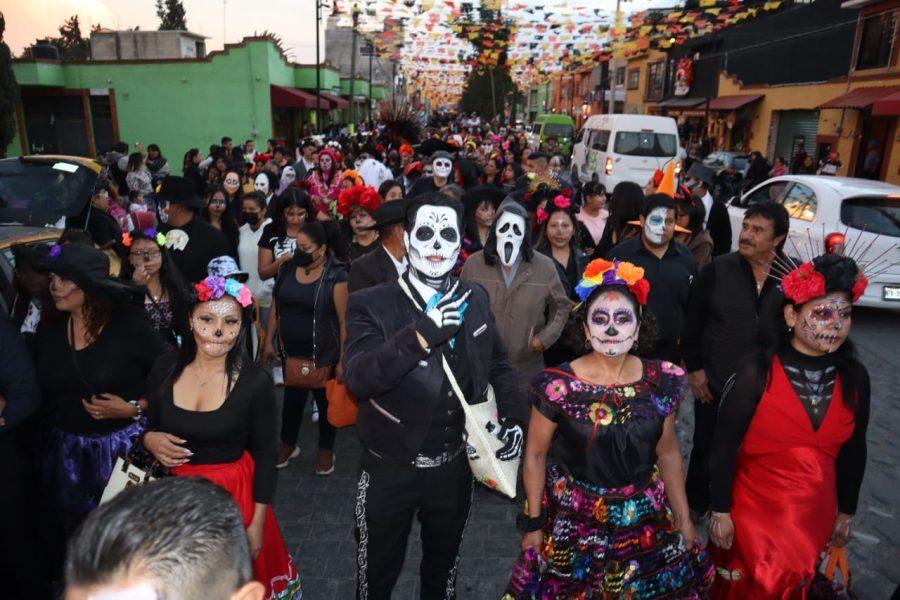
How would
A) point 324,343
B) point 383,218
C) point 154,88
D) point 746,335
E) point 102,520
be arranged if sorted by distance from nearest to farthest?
1. point 102,520
2. point 746,335
3. point 383,218
4. point 324,343
5. point 154,88

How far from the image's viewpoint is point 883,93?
1845cm

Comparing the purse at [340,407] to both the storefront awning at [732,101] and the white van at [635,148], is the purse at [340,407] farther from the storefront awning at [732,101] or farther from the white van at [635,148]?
the storefront awning at [732,101]

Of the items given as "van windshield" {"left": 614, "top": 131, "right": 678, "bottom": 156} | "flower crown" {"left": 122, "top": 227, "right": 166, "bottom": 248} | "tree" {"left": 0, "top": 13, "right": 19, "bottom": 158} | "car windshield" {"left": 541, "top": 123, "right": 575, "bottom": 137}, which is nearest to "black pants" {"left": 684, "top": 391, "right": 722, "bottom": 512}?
"flower crown" {"left": 122, "top": 227, "right": 166, "bottom": 248}

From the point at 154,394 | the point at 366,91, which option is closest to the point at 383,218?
the point at 154,394

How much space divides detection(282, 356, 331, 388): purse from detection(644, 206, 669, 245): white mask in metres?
2.47

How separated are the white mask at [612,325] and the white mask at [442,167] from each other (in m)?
6.44

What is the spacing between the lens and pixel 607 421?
254cm

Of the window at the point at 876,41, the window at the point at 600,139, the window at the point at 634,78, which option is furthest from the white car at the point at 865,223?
the window at the point at 634,78

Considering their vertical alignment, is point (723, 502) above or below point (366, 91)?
below

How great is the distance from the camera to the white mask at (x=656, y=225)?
14.6 feet

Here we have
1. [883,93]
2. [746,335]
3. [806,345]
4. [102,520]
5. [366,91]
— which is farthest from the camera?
[366,91]

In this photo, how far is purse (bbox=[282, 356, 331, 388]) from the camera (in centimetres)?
451

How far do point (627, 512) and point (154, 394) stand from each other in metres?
2.04

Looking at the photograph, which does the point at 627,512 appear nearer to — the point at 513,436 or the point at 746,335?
the point at 513,436
